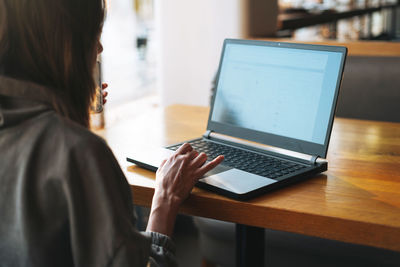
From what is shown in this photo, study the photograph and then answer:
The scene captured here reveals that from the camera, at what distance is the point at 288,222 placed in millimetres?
859

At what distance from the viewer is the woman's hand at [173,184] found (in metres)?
0.87

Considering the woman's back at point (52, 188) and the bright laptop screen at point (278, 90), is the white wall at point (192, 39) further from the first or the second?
the woman's back at point (52, 188)

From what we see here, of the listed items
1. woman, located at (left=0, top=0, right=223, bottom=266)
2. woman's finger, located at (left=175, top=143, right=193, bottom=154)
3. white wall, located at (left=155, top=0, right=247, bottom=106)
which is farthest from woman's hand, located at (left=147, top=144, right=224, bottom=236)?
white wall, located at (left=155, top=0, right=247, bottom=106)

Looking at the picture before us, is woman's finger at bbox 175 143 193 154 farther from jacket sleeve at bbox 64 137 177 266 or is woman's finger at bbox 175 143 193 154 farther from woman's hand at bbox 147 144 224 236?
jacket sleeve at bbox 64 137 177 266

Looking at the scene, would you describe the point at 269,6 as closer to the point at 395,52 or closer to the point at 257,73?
the point at 395,52

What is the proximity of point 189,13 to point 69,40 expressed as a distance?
230 centimetres

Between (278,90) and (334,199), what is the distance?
13.0 inches

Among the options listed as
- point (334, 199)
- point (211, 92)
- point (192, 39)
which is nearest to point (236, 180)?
point (334, 199)

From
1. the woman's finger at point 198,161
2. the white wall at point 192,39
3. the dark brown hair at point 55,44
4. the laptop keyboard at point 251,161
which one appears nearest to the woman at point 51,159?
the dark brown hair at point 55,44

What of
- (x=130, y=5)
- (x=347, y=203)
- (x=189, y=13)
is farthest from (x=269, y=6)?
(x=130, y=5)

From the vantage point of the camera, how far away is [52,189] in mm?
658

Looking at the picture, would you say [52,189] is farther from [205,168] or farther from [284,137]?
[284,137]

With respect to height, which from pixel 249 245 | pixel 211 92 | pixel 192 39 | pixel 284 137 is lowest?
pixel 249 245

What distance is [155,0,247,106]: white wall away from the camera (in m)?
2.85
